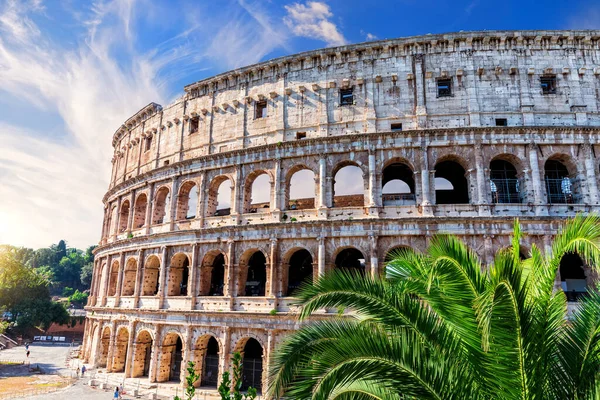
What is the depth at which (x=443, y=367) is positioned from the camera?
6207 millimetres

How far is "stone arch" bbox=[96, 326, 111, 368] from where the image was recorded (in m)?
28.3

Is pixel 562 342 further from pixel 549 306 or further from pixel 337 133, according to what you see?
pixel 337 133

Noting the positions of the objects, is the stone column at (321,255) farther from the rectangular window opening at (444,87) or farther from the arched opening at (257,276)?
the rectangular window opening at (444,87)

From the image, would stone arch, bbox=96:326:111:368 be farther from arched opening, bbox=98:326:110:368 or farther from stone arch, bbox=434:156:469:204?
stone arch, bbox=434:156:469:204

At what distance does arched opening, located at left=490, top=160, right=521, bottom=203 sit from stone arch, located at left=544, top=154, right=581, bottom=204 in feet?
4.57

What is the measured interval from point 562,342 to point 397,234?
41.8 ft

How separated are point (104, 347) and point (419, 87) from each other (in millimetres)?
26544

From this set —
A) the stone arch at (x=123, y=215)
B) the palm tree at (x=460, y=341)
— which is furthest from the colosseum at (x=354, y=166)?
the palm tree at (x=460, y=341)

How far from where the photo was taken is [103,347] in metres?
28.5

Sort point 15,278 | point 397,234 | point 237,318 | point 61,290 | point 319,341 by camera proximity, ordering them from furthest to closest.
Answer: point 61,290, point 15,278, point 237,318, point 397,234, point 319,341

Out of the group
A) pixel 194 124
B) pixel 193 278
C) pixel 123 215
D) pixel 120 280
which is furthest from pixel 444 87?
pixel 123 215

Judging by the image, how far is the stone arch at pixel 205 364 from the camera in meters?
22.1

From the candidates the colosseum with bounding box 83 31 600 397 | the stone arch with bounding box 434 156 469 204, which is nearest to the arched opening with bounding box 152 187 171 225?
the colosseum with bounding box 83 31 600 397

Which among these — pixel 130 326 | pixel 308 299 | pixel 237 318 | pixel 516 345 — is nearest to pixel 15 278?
pixel 130 326
